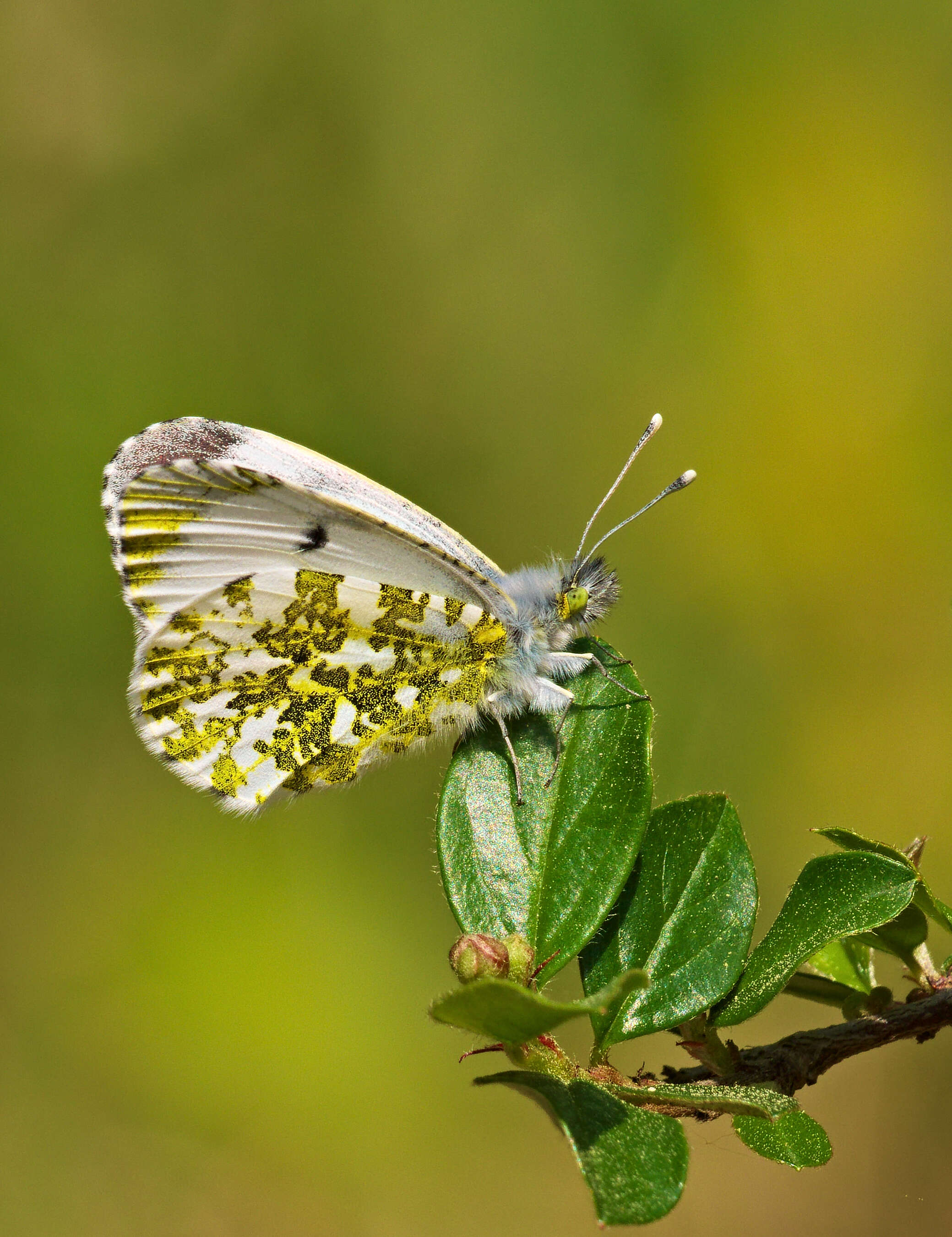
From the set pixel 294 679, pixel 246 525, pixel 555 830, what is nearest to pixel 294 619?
pixel 294 679

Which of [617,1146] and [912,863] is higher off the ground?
[912,863]

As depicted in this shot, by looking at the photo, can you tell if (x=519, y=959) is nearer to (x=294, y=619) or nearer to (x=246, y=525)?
(x=294, y=619)

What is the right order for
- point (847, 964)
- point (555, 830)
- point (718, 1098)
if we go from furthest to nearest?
point (847, 964) → point (555, 830) → point (718, 1098)

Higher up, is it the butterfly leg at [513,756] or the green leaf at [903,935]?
the butterfly leg at [513,756]

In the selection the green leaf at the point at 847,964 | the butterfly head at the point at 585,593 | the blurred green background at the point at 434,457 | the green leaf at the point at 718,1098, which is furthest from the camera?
the blurred green background at the point at 434,457

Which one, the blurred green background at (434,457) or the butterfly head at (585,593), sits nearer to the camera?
the butterfly head at (585,593)

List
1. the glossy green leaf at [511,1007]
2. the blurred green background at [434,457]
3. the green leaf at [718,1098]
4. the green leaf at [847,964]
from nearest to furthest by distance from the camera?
the glossy green leaf at [511,1007]
the green leaf at [718,1098]
the green leaf at [847,964]
the blurred green background at [434,457]

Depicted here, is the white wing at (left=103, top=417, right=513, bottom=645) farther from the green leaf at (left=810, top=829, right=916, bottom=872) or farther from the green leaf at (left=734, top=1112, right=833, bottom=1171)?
A: the green leaf at (left=734, top=1112, right=833, bottom=1171)

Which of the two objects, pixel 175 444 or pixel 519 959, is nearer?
pixel 519 959

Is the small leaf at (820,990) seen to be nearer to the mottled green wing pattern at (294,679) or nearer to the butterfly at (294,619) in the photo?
the butterfly at (294,619)

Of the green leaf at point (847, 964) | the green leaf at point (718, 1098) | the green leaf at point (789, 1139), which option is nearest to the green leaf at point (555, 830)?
the green leaf at point (718, 1098)
